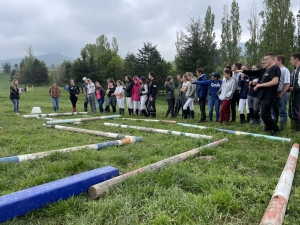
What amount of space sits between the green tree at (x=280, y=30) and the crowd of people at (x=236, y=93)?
15.5 meters

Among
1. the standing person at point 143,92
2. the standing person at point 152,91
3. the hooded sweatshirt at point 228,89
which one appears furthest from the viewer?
the standing person at point 143,92

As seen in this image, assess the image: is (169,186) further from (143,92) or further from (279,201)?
(143,92)

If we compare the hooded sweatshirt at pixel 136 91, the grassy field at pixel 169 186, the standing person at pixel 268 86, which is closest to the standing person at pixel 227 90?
the standing person at pixel 268 86

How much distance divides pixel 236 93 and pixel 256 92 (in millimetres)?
1064

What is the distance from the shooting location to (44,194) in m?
2.61

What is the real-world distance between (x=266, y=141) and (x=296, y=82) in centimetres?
174

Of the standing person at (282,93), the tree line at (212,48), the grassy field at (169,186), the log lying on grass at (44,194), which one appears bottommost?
the grassy field at (169,186)

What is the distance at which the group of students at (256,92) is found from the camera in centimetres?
601

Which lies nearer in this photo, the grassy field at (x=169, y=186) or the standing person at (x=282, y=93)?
→ the grassy field at (x=169, y=186)

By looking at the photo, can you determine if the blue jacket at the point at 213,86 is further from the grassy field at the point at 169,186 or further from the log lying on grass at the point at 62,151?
the log lying on grass at the point at 62,151

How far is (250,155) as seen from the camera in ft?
14.7

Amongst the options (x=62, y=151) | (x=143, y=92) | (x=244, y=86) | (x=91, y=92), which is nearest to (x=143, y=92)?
(x=143, y=92)

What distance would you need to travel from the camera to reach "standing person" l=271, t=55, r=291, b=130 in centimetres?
635

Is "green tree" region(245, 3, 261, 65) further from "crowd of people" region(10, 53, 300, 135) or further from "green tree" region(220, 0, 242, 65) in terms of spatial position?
"crowd of people" region(10, 53, 300, 135)
